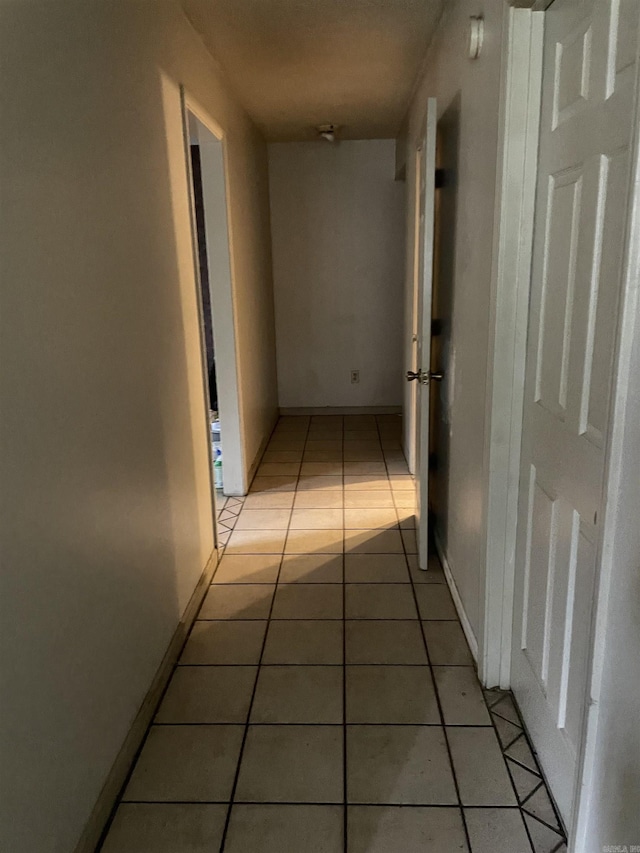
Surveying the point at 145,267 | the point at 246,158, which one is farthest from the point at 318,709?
the point at 246,158

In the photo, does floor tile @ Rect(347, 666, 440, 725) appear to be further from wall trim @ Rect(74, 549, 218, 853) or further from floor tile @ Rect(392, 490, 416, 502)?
floor tile @ Rect(392, 490, 416, 502)

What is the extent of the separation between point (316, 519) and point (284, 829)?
184 centimetres

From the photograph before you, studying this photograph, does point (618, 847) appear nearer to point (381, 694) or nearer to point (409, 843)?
point (409, 843)

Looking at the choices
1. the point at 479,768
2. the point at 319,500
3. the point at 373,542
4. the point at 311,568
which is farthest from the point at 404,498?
the point at 479,768

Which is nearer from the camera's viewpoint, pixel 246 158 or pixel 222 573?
pixel 222 573

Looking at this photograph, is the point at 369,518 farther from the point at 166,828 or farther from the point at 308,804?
the point at 166,828

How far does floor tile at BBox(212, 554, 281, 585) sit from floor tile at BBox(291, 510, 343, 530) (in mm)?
340

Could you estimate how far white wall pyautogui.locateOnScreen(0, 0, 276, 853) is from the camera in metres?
1.16

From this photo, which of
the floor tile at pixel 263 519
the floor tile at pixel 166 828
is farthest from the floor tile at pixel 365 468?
the floor tile at pixel 166 828

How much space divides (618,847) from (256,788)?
91 centimetres

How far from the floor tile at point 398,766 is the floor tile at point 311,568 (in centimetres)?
89

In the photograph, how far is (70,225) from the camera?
140cm

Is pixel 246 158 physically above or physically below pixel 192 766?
above

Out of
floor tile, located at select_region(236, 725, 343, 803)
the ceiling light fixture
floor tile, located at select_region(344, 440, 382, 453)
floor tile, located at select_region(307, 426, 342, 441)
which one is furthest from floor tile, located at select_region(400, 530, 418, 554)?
the ceiling light fixture
